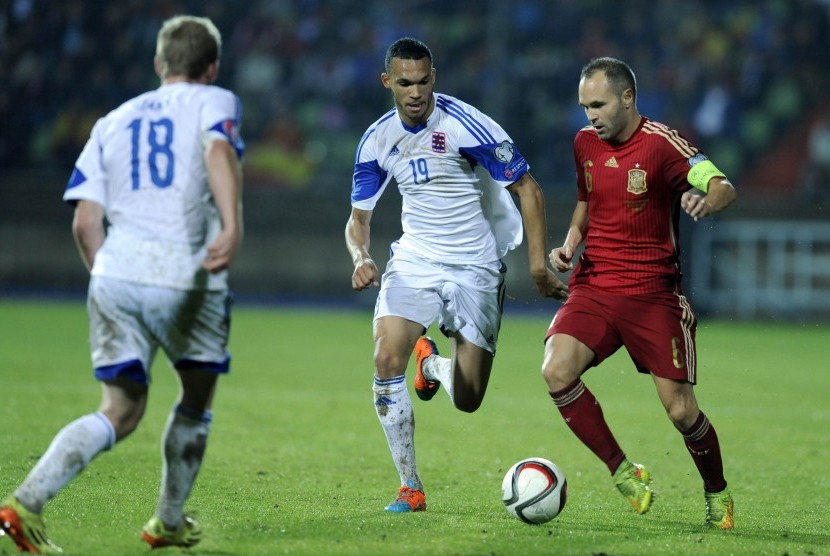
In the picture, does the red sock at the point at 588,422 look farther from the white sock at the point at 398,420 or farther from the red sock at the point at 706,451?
the white sock at the point at 398,420

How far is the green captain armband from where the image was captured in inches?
222

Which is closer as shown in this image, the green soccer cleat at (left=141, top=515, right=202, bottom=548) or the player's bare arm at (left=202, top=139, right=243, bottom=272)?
the player's bare arm at (left=202, top=139, right=243, bottom=272)

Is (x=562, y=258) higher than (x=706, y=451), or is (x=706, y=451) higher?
(x=562, y=258)

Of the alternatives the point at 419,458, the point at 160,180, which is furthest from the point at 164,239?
the point at 419,458

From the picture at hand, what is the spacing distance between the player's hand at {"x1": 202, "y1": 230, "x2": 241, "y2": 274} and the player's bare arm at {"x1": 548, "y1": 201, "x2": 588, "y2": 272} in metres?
1.87

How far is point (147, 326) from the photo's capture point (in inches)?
186

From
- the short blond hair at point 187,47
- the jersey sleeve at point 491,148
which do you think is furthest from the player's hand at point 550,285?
the short blond hair at point 187,47

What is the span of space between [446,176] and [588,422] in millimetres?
1560

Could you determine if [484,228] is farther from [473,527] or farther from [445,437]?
[445,437]

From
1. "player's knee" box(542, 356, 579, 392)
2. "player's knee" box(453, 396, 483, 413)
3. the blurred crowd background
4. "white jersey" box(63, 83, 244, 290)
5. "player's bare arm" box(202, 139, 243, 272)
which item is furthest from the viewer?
the blurred crowd background

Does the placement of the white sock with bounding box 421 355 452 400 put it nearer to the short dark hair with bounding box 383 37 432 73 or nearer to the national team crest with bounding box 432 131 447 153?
the national team crest with bounding box 432 131 447 153

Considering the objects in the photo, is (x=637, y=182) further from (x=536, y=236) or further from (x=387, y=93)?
(x=387, y=93)

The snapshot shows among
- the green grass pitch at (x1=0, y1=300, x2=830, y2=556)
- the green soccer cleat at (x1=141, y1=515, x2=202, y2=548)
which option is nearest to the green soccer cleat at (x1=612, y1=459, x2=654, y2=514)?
the green grass pitch at (x1=0, y1=300, x2=830, y2=556)

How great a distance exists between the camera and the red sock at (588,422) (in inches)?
229
